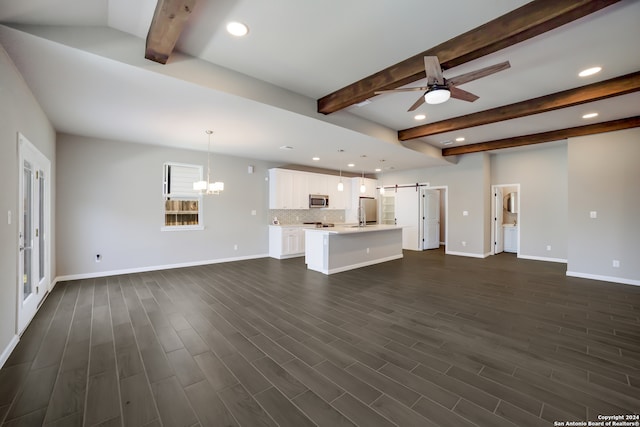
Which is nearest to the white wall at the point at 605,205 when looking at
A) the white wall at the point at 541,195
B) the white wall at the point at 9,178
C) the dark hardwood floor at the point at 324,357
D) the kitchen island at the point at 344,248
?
the dark hardwood floor at the point at 324,357

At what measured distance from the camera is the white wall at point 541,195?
6.48 meters

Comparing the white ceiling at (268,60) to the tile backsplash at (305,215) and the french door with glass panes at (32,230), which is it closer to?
the french door with glass panes at (32,230)

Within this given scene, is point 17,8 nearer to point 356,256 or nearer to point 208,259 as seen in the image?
point 208,259

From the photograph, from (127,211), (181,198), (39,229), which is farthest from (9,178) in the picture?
(181,198)

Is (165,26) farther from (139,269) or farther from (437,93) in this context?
(139,269)

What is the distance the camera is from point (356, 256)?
19.5 feet

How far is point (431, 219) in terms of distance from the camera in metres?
8.88

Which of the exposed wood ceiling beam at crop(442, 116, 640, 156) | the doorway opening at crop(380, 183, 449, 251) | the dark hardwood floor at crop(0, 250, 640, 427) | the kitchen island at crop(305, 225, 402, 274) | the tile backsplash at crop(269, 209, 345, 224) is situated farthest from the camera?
the doorway opening at crop(380, 183, 449, 251)

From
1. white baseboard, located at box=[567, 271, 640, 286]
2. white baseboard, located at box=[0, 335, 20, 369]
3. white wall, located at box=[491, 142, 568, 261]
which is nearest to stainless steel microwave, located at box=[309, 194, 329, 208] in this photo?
white wall, located at box=[491, 142, 568, 261]

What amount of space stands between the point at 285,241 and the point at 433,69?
540 centimetres

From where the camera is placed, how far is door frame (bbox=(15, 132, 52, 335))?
2.68 m

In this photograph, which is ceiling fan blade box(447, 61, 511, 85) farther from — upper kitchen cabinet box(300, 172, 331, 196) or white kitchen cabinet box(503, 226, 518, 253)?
white kitchen cabinet box(503, 226, 518, 253)

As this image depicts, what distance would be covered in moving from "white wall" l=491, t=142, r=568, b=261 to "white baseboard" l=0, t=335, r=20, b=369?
9375 millimetres

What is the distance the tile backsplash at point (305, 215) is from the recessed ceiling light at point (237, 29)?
205 inches
